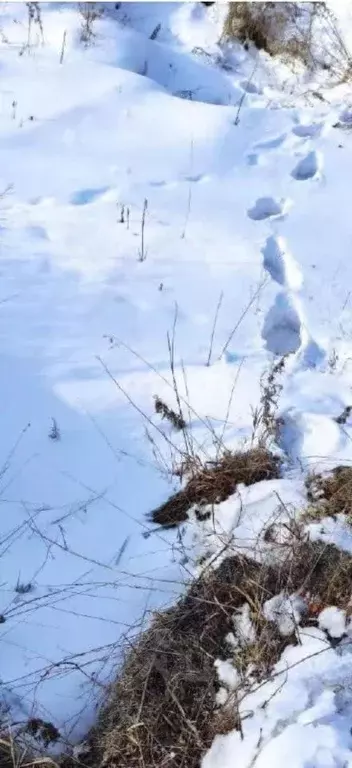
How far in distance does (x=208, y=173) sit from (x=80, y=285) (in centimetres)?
117

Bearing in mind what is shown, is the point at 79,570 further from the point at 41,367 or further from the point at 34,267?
the point at 34,267

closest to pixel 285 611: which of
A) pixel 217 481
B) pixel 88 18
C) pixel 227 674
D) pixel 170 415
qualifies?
pixel 227 674

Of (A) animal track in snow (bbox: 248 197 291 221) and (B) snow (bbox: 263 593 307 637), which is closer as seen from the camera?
(B) snow (bbox: 263 593 307 637)

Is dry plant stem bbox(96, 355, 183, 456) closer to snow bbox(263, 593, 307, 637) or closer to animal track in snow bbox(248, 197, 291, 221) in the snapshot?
snow bbox(263, 593, 307, 637)

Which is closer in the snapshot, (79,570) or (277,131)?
(79,570)

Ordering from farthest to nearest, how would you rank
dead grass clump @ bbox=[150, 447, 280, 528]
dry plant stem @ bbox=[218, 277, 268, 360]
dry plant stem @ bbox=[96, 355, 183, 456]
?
1. dry plant stem @ bbox=[218, 277, 268, 360]
2. dry plant stem @ bbox=[96, 355, 183, 456]
3. dead grass clump @ bbox=[150, 447, 280, 528]

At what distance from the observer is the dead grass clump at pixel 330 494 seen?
2.59 metres

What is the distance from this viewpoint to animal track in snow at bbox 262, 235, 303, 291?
151 inches

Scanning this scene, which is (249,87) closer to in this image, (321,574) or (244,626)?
(321,574)

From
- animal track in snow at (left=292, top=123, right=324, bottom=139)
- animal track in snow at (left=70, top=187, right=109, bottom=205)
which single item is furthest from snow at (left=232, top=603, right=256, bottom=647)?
animal track in snow at (left=292, top=123, right=324, bottom=139)

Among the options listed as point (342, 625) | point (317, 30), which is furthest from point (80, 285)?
point (317, 30)

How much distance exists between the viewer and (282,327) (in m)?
3.69

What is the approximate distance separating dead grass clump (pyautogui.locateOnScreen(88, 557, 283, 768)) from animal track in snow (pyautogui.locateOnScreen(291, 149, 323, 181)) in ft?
8.68

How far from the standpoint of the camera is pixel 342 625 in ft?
7.30
